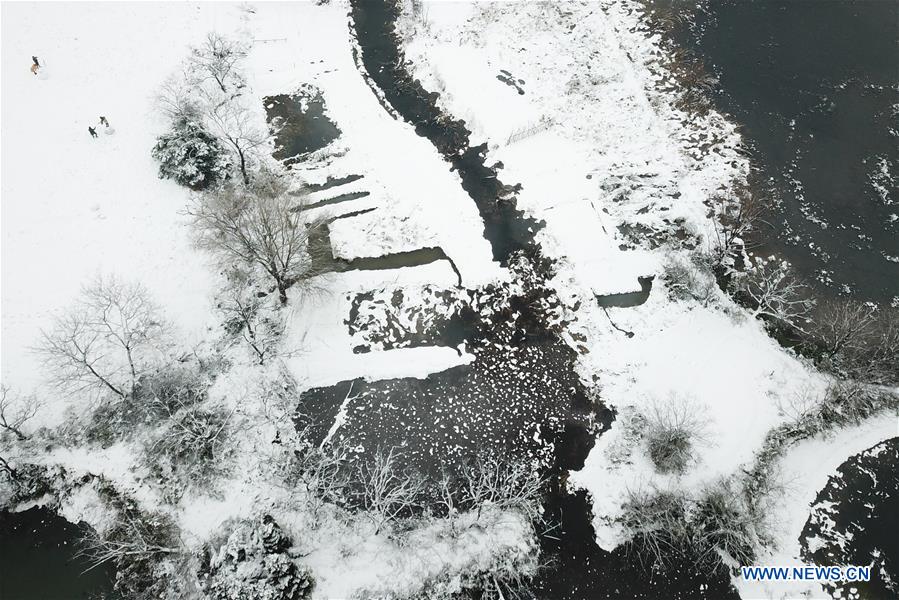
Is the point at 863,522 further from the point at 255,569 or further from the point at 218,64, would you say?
the point at 218,64

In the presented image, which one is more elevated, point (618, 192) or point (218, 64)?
point (218, 64)

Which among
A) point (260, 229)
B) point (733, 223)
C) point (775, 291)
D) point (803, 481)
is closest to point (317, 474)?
point (260, 229)

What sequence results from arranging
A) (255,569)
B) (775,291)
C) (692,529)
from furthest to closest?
1. (775,291)
2. (692,529)
3. (255,569)

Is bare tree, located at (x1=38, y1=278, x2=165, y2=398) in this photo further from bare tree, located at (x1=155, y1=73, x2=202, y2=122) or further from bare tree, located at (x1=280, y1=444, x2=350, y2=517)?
bare tree, located at (x1=155, y1=73, x2=202, y2=122)

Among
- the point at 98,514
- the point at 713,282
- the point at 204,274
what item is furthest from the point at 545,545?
the point at 204,274

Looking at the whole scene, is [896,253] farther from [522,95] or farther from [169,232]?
[169,232]
